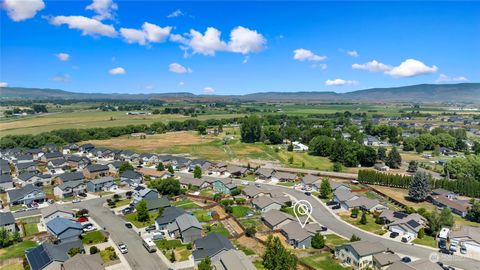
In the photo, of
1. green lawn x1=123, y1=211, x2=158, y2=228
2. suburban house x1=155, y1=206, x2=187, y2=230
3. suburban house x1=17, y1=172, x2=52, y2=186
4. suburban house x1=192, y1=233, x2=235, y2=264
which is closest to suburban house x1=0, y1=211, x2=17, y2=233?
green lawn x1=123, y1=211, x2=158, y2=228

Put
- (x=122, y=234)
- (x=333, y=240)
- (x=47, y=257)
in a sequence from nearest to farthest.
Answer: (x=47, y=257) → (x=333, y=240) → (x=122, y=234)

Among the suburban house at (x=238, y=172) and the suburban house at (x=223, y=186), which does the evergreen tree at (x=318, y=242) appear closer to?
the suburban house at (x=223, y=186)

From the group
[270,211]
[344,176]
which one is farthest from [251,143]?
[270,211]

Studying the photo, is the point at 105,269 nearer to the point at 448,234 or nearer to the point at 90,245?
the point at 90,245

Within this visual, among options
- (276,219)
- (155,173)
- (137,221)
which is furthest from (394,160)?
(137,221)

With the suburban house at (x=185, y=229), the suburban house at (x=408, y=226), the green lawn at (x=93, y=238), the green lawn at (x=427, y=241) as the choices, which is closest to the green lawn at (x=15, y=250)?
the green lawn at (x=93, y=238)

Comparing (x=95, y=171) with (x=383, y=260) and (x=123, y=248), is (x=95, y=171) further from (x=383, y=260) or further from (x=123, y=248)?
(x=383, y=260)
